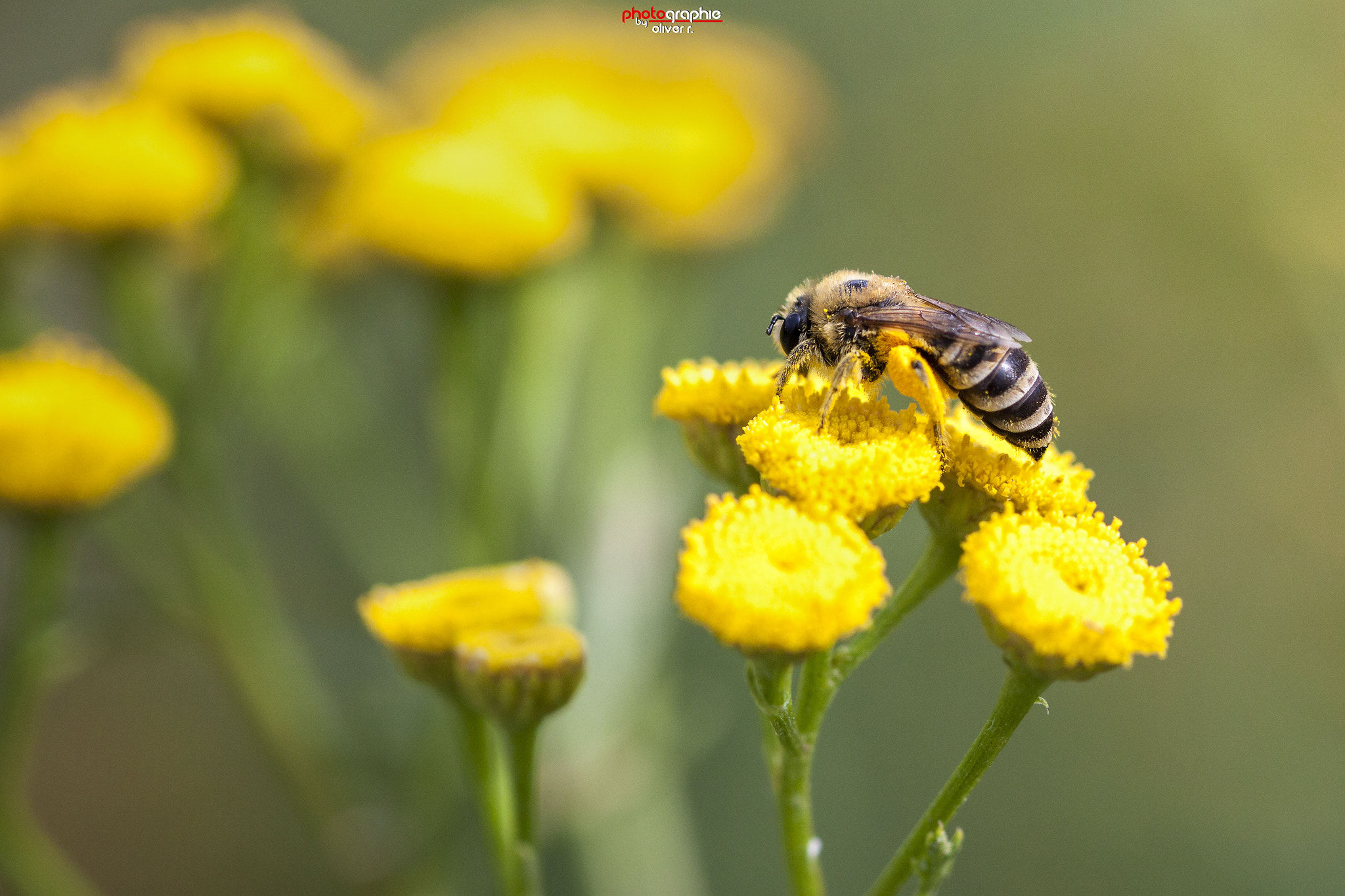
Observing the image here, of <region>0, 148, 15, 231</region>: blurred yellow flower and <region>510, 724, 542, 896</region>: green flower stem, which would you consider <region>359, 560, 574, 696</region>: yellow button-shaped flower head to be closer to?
<region>510, 724, 542, 896</region>: green flower stem

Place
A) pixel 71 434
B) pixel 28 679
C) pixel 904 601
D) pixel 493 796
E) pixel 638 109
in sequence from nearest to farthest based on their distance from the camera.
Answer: pixel 904 601, pixel 493 796, pixel 28 679, pixel 71 434, pixel 638 109

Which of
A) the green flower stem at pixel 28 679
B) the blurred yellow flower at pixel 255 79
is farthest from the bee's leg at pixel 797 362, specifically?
the blurred yellow flower at pixel 255 79

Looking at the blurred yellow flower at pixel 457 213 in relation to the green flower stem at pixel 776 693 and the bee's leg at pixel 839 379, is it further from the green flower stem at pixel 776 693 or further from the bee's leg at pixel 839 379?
the green flower stem at pixel 776 693

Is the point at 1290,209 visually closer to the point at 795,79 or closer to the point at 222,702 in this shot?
the point at 795,79

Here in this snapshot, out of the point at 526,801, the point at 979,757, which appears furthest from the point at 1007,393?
the point at 526,801

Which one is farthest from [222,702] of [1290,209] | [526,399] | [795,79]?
[1290,209]

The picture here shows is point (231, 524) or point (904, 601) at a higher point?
point (904, 601)

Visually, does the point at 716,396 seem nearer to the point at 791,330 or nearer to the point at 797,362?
the point at 797,362
